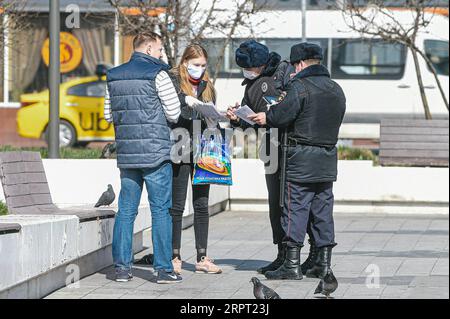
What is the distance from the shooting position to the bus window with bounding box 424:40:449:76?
75.1 feet

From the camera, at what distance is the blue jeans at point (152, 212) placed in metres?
8.92

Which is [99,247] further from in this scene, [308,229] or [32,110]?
[32,110]

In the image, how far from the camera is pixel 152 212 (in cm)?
897

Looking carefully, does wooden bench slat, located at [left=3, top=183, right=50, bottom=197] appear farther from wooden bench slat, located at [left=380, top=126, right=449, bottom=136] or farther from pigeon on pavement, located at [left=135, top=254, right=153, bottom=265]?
wooden bench slat, located at [left=380, top=126, right=449, bottom=136]

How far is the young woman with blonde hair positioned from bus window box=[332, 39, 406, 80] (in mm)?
13570

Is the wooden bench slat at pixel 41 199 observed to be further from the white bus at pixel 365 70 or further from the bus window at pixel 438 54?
the bus window at pixel 438 54

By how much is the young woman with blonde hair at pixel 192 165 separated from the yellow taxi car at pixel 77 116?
13.0 meters

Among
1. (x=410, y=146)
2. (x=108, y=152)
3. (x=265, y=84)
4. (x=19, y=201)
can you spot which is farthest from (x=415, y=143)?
(x=19, y=201)

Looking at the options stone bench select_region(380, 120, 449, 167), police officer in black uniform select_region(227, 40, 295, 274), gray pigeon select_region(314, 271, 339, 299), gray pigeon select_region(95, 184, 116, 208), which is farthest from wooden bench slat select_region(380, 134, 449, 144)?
gray pigeon select_region(314, 271, 339, 299)

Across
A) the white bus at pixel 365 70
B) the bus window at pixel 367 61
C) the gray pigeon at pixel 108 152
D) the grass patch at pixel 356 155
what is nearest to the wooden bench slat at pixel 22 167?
the gray pigeon at pixel 108 152

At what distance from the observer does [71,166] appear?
13.2 meters
